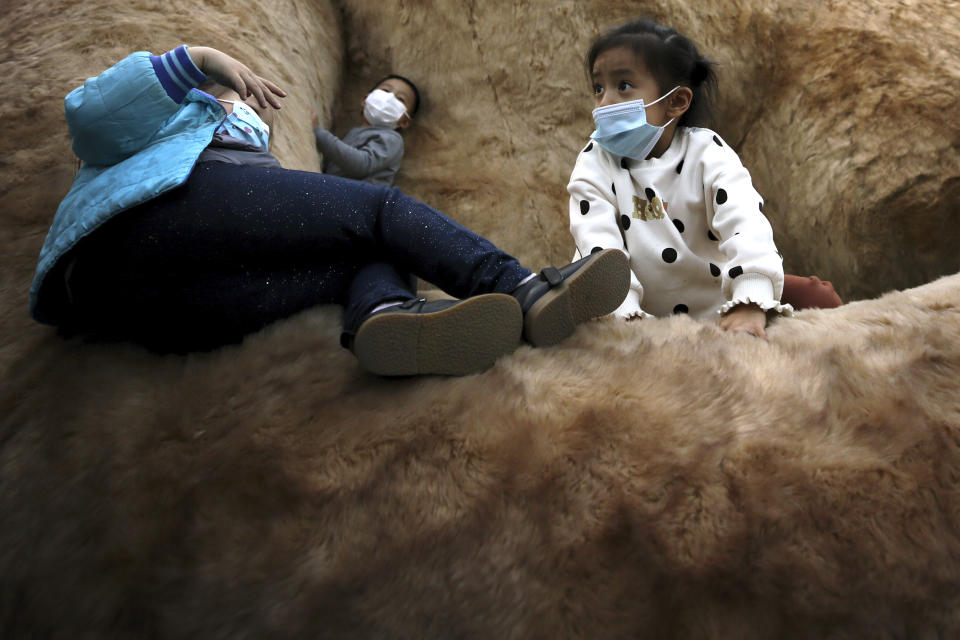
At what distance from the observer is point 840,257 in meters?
1.86

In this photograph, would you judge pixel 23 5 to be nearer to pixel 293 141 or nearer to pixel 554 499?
pixel 293 141

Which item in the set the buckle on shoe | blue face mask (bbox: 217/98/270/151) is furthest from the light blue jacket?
the buckle on shoe

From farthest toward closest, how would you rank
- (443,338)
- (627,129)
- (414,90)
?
(414,90), (627,129), (443,338)

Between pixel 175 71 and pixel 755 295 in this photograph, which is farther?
pixel 755 295

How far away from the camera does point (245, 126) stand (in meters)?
1.19

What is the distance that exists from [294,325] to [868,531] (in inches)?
31.1

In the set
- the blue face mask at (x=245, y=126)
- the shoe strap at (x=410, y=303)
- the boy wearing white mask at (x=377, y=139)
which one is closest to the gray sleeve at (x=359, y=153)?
the boy wearing white mask at (x=377, y=139)

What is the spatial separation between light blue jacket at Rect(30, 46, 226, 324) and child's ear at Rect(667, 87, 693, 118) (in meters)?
0.96

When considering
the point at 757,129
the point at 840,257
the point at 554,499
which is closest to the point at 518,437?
the point at 554,499

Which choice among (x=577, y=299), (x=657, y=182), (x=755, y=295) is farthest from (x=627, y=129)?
(x=577, y=299)

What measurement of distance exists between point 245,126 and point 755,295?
97 centimetres

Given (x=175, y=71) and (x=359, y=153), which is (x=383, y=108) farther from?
(x=175, y=71)

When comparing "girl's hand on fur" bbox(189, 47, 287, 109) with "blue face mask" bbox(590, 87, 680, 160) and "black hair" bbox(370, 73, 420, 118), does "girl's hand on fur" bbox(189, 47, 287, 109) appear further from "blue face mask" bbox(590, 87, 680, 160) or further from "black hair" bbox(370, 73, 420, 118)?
"black hair" bbox(370, 73, 420, 118)

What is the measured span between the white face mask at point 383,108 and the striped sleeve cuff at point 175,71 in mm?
1082
